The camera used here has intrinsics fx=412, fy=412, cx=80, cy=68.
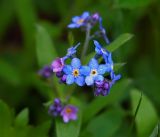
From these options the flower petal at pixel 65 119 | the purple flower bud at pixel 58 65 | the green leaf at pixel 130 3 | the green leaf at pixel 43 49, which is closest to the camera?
the purple flower bud at pixel 58 65

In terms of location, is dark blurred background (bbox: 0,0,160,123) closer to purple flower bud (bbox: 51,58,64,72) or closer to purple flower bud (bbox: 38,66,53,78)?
purple flower bud (bbox: 38,66,53,78)

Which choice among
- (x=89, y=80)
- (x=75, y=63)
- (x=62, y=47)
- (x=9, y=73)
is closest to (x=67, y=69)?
(x=75, y=63)

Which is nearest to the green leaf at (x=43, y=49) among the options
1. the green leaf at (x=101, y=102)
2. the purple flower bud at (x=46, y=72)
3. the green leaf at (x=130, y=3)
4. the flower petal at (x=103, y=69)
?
the purple flower bud at (x=46, y=72)

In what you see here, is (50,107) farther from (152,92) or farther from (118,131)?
(152,92)

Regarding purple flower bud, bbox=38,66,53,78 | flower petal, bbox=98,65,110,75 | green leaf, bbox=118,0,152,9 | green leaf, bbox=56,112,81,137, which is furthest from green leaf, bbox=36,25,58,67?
flower petal, bbox=98,65,110,75

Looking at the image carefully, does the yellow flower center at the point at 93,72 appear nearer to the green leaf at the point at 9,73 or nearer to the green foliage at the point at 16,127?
the green foliage at the point at 16,127

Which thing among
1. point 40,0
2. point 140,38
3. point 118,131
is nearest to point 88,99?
point 118,131
